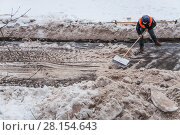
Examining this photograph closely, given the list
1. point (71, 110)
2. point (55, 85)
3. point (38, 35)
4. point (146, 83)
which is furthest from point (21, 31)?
point (146, 83)

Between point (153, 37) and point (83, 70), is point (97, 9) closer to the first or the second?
point (153, 37)

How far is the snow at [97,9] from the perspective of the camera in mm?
7938

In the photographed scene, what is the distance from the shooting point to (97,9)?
8375 mm

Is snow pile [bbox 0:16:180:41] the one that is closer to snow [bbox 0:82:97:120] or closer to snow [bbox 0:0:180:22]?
snow [bbox 0:0:180:22]

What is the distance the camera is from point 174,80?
5.26 m

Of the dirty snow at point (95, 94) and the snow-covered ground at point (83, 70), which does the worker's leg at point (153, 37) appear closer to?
the snow-covered ground at point (83, 70)

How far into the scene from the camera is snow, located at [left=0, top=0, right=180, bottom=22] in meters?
7.94

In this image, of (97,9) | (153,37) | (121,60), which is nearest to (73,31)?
(97,9)

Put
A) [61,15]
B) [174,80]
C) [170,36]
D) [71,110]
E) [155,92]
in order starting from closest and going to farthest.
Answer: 1. [71,110]
2. [155,92]
3. [174,80]
4. [170,36]
5. [61,15]

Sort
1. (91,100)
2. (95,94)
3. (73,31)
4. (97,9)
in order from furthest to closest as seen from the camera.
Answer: (97,9), (73,31), (95,94), (91,100)

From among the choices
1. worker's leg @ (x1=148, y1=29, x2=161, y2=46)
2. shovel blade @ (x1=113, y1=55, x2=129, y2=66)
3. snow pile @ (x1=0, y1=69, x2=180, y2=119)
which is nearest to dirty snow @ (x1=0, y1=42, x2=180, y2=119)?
snow pile @ (x1=0, y1=69, x2=180, y2=119)

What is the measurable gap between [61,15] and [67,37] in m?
1.14

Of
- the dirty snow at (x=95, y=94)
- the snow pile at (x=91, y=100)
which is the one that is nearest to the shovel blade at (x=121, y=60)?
the dirty snow at (x=95, y=94)

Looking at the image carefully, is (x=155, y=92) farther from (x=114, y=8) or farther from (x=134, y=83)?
(x=114, y=8)
